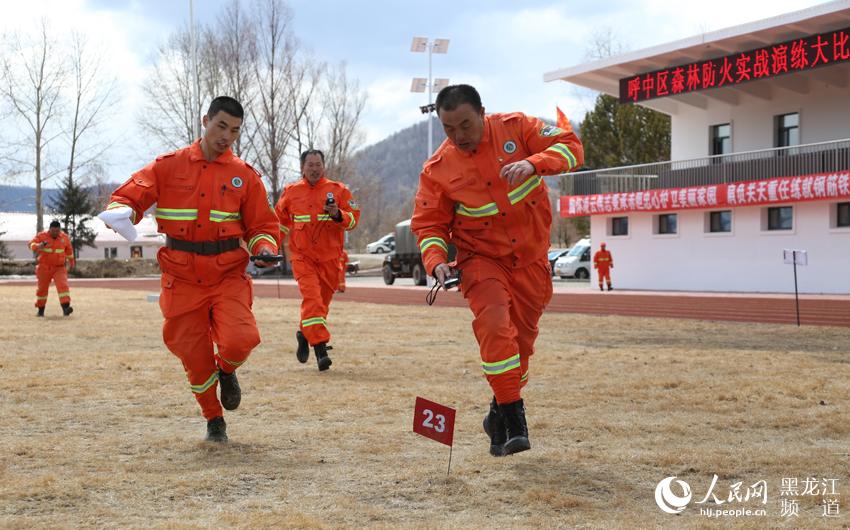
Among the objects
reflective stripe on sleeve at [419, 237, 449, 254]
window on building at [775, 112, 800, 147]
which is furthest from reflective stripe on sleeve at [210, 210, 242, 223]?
window on building at [775, 112, 800, 147]

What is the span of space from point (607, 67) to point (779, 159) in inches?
307

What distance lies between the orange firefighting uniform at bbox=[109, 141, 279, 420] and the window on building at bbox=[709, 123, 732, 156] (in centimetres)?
3427

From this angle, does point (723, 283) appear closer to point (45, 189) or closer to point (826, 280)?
point (826, 280)

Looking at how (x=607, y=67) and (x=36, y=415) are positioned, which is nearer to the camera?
(x=36, y=415)

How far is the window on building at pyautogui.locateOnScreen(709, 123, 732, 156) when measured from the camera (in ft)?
126

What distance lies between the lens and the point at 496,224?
5828 millimetres

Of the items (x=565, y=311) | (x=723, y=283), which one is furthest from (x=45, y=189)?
(x=565, y=311)

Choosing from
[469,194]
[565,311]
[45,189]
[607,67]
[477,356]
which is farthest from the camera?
[45,189]

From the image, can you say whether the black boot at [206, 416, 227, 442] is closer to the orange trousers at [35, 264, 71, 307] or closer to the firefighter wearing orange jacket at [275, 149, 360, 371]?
the firefighter wearing orange jacket at [275, 149, 360, 371]

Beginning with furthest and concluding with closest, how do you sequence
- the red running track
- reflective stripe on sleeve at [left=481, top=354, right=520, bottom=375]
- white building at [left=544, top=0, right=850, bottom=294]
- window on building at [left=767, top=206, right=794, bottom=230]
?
window on building at [left=767, top=206, right=794, bottom=230], white building at [left=544, top=0, right=850, bottom=294], the red running track, reflective stripe on sleeve at [left=481, top=354, right=520, bottom=375]

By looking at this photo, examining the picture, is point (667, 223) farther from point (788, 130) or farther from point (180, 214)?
point (180, 214)

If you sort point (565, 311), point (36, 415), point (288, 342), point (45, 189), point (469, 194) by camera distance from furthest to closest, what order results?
point (45, 189) < point (565, 311) < point (288, 342) < point (36, 415) < point (469, 194)

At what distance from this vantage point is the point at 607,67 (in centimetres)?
3803

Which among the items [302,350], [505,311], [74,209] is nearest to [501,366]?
[505,311]
